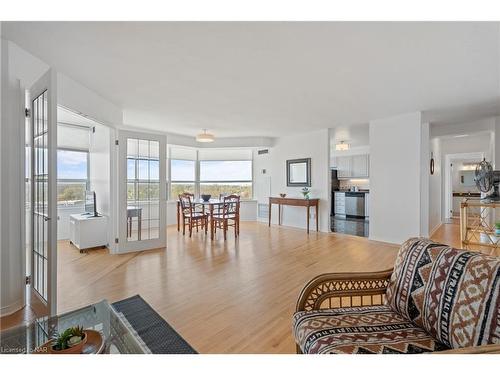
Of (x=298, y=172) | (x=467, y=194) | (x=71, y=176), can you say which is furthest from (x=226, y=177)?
(x=467, y=194)

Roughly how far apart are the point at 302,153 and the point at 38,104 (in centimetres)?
523

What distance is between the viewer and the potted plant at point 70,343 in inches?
43.3

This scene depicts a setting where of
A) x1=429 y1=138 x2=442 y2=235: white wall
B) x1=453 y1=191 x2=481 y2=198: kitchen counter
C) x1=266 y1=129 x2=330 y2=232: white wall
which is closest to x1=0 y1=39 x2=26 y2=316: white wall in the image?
x1=266 y1=129 x2=330 y2=232: white wall

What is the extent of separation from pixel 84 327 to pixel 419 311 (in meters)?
1.85

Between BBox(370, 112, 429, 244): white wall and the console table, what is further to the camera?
the console table

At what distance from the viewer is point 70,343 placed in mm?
1131

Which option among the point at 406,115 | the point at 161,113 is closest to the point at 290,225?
the point at 406,115

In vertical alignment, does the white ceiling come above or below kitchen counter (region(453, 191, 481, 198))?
above

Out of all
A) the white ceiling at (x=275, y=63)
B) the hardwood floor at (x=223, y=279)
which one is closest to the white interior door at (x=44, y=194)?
the hardwood floor at (x=223, y=279)

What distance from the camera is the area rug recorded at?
1.68 metres

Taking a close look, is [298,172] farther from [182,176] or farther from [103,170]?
[103,170]

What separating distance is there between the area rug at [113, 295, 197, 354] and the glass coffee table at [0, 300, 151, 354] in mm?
288

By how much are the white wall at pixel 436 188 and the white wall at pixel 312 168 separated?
237 cm

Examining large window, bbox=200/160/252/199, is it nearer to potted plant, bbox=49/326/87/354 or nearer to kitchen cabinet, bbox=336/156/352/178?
kitchen cabinet, bbox=336/156/352/178
